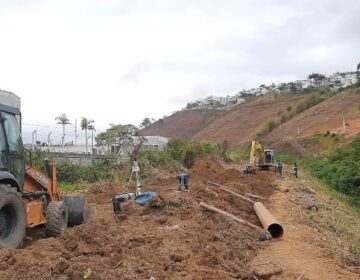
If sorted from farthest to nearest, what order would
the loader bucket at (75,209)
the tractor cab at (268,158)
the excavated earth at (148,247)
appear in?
the tractor cab at (268,158), the loader bucket at (75,209), the excavated earth at (148,247)

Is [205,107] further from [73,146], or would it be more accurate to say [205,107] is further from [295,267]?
[295,267]

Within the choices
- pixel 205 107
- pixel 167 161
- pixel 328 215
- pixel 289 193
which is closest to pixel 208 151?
pixel 167 161

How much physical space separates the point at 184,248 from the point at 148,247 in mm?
628

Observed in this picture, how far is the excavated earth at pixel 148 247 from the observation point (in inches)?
239

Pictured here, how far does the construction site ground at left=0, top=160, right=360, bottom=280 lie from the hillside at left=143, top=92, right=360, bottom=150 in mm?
48863

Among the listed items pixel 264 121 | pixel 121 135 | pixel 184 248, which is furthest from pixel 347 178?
pixel 264 121

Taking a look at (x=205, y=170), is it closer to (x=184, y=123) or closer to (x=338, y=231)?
(x=338, y=231)

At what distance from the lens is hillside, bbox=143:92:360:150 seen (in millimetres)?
72000

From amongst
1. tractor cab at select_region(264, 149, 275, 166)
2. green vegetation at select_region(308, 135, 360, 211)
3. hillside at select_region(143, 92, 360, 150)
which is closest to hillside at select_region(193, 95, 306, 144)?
hillside at select_region(143, 92, 360, 150)

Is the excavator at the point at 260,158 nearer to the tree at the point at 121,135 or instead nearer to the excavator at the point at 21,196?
the tree at the point at 121,135

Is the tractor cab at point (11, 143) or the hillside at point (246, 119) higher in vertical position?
the hillside at point (246, 119)

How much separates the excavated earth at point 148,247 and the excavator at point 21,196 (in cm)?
38

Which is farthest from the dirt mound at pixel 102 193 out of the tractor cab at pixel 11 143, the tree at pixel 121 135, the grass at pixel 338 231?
the tree at pixel 121 135

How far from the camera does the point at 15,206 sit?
26.3ft
